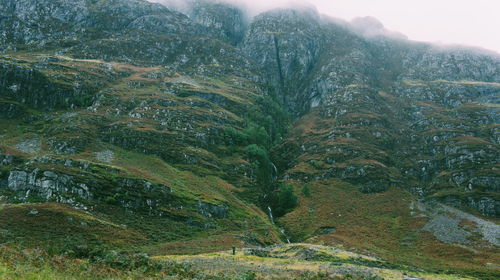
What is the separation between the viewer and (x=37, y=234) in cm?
5541

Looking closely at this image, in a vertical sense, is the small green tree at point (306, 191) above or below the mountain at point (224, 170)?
below

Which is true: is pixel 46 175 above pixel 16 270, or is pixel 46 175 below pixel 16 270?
below

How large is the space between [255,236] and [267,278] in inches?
1834

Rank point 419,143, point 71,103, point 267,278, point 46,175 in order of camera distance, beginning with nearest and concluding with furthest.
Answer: point 267,278
point 46,175
point 71,103
point 419,143

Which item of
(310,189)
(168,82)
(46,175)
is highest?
(168,82)

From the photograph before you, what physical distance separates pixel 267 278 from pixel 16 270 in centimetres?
2418

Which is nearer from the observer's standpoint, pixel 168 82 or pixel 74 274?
pixel 74 274

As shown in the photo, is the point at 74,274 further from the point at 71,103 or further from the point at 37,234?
the point at 71,103

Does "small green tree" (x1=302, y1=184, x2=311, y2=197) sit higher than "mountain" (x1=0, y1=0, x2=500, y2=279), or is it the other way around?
"mountain" (x1=0, y1=0, x2=500, y2=279)

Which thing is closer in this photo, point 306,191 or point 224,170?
point 306,191

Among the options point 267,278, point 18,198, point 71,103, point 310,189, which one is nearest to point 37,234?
point 18,198

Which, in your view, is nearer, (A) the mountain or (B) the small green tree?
(A) the mountain

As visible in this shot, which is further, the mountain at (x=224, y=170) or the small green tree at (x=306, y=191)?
the small green tree at (x=306, y=191)

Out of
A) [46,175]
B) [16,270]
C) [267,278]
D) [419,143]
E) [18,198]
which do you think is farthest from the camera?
[419,143]
